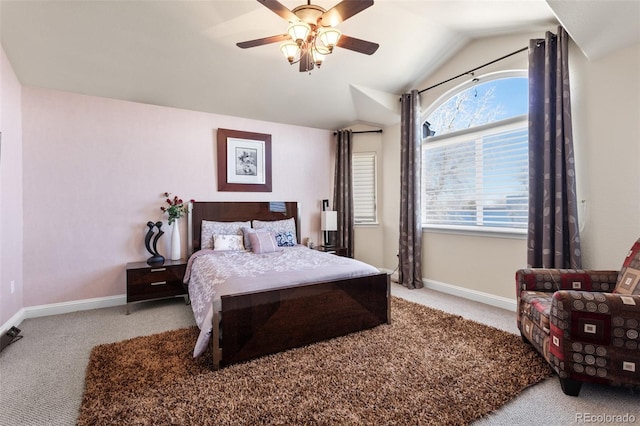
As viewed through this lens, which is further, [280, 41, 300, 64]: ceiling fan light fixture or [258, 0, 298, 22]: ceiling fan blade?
[280, 41, 300, 64]: ceiling fan light fixture

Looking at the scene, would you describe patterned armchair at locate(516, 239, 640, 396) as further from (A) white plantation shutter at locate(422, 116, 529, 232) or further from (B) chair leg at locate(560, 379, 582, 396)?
(A) white plantation shutter at locate(422, 116, 529, 232)

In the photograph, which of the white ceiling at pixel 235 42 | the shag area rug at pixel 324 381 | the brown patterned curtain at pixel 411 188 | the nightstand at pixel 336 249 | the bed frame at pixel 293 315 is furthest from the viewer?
the nightstand at pixel 336 249

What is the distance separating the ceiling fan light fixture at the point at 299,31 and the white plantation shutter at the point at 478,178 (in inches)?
102

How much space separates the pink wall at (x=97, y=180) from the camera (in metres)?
3.27

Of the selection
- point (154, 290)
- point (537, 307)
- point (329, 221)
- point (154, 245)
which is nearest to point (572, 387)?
point (537, 307)

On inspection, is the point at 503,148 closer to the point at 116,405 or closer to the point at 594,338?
the point at 594,338

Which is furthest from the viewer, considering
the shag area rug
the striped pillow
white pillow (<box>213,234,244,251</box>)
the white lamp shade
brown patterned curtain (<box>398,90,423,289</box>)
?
the white lamp shade

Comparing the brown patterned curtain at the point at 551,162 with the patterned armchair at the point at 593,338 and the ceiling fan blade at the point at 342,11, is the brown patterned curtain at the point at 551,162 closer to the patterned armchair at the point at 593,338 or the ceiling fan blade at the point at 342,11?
the patterned armchair at the point at 593,338

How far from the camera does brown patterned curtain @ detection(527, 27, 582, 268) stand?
2.74 metres

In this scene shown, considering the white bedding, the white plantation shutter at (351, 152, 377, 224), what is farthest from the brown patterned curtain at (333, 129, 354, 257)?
the white bedding

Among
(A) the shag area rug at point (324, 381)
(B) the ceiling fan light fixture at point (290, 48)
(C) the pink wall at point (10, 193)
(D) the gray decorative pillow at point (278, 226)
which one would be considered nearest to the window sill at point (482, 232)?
(A) the shag area rug at point (324, 381)

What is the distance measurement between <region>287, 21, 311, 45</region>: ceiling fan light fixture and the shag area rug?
239 centimetres

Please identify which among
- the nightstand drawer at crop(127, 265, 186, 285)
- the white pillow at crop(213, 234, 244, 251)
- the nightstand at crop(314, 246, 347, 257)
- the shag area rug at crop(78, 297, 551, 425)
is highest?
the white pillow at crop(213, 234, 244, 251)

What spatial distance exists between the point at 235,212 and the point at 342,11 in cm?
301
